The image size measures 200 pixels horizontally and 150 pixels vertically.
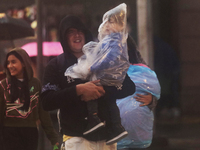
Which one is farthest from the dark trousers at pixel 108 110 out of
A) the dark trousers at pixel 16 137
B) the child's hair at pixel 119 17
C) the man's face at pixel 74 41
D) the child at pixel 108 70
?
the dark trousers at pixel 16 137

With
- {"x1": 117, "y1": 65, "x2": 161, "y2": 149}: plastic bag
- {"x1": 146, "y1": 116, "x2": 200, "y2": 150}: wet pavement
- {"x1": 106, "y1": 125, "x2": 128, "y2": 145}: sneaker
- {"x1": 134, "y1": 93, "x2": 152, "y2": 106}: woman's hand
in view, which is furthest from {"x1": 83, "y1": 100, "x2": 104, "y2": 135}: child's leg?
{"x1": 146, "y1": 116, "x2": 200, "y2": 150}: wet pavement

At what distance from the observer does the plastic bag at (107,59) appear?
191 cm

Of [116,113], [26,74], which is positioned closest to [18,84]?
[26,74]

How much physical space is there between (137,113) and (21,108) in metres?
1.07

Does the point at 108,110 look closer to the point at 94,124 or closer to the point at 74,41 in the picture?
the point at 94,124

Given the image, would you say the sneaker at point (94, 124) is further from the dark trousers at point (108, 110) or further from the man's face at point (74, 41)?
the man's face at point (74, 41)

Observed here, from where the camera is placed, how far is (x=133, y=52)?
2.59 metres

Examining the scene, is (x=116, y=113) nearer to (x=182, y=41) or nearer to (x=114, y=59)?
(x=114, y=59)

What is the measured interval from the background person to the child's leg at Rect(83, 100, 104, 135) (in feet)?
2.44

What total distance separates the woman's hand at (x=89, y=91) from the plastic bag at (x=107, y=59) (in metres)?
0.06

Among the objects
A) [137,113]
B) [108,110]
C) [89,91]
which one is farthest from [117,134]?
[137,113]

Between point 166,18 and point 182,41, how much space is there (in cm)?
32

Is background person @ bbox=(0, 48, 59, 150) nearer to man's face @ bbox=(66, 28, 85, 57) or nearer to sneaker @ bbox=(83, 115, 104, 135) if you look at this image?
man's face @ bbox=(66, 28, 85, 57)

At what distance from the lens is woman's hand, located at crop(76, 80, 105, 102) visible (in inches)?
74.3
